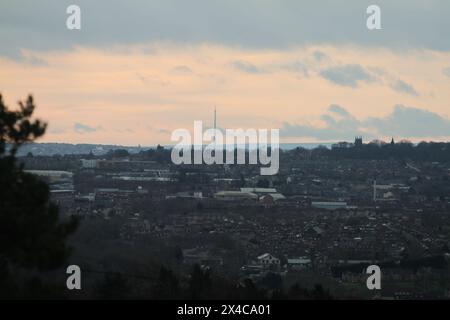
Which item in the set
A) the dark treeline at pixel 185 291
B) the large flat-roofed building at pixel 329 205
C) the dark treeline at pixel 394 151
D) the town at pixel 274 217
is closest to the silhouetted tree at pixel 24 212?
the town at pixel 274 217

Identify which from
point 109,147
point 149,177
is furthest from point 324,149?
point 149,177

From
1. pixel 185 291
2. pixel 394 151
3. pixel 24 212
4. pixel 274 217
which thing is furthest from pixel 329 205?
pixel 24 212

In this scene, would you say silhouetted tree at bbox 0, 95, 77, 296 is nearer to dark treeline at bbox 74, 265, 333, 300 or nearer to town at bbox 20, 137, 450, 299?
town at bbox 20, 137, 450, 299

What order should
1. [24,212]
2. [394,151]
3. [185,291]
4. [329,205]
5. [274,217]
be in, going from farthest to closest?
[394,151] < [329,205] < [274,217] < [185,291] < [24,212]

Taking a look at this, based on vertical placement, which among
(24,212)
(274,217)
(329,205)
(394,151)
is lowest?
(274,217)

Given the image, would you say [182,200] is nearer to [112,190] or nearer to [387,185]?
[112,190]

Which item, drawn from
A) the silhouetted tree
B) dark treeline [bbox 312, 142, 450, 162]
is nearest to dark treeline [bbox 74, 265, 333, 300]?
the silhouetted tree

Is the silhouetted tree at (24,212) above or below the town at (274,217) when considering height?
above

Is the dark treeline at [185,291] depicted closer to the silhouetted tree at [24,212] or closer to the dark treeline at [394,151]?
the silhouetted tree at [24,212]

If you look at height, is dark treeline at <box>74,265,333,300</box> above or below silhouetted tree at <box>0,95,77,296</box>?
below

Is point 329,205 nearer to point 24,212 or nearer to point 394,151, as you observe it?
point 394,151

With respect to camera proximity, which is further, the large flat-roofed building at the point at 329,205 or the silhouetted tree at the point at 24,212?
the large flat-roofed building at the point at 329,205
